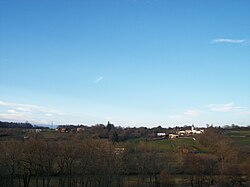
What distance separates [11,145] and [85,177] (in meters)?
9.91

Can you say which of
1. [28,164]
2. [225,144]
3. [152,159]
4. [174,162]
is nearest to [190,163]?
[174,162]

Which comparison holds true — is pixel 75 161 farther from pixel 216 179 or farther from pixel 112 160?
pixel 216 179

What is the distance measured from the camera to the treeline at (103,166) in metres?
38.8

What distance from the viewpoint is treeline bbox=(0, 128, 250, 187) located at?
127ft

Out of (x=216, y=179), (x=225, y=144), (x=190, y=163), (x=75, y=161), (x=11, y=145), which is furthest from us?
(x=225, y=144)

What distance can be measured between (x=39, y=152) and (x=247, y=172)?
3070 cm

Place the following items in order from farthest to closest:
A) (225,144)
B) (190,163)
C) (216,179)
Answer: (225,144), (190,163), (216,179)

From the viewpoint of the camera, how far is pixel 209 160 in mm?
55469

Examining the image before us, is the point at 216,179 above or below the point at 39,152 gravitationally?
below

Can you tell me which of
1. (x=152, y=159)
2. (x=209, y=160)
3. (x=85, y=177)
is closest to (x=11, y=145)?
(x=85, y=177)

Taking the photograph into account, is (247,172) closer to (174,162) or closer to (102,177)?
(174,162)

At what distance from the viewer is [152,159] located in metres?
50.1

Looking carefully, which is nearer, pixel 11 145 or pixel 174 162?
pixel 11 145

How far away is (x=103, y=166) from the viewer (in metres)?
41.9
